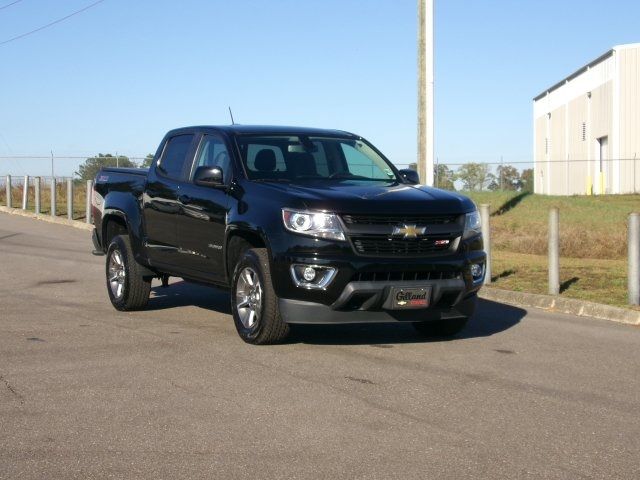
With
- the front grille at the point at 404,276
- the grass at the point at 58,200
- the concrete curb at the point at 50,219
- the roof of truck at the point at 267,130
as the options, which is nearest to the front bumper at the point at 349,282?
the front grille at the point at 404,276

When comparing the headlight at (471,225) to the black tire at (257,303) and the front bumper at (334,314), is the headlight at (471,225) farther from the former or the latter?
the black tire at (257,303)

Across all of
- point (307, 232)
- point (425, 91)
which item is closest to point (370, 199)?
point (307, 232)

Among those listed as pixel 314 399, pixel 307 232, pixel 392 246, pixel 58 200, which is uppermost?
pixel 58 200

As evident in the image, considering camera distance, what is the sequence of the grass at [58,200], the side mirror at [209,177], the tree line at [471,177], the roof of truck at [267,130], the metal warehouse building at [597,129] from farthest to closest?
the metal warehouse building at [597,129] → the tree line at [471,177] → the grass at [58,200] → the roof of truck at [267,130] → the side mirror at [209,177]

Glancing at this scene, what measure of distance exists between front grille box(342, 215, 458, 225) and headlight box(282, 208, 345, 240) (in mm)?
99

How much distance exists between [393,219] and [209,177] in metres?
1.78

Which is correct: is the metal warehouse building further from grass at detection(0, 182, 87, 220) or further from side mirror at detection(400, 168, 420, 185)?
side mirror at detection(400, 168, 420, 185)

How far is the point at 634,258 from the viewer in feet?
36.7

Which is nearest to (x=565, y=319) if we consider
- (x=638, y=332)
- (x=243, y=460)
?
(x=638, y=332)

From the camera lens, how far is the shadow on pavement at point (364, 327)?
30.8 feet

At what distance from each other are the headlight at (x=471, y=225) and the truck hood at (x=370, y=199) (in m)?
0.07

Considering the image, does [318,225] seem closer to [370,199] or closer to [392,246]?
[370,199]

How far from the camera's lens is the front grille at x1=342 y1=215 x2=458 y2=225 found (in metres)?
8.41

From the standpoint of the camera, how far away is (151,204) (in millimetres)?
10758
